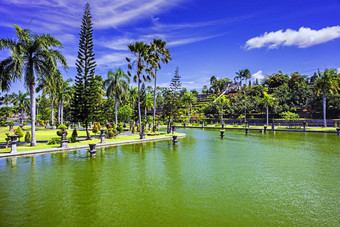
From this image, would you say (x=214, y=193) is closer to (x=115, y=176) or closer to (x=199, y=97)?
(x=115, y=176)

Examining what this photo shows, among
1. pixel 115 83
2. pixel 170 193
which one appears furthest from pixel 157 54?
pixel 170 193

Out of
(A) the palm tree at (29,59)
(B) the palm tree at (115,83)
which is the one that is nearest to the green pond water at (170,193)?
(A) the palm tree at (29,59)

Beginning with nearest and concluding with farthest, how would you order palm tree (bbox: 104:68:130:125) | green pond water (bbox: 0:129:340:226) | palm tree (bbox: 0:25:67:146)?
green pond water (bbox: 0:129:340:226)
palm tree (bbox: 0:25:67:146)
palm tree (bbox: 104:68:130:125)

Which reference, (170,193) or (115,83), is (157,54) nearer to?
(115,83)

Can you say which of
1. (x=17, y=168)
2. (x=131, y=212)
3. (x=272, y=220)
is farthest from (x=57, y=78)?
(x=272, y=220)

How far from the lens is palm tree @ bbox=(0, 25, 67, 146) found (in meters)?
19.0

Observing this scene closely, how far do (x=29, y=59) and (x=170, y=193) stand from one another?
802 inches

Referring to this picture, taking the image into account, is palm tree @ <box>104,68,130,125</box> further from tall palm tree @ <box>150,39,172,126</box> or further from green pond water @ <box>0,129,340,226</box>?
green pond water @ <box>0,129,340,226</box>

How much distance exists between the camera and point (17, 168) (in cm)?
1252

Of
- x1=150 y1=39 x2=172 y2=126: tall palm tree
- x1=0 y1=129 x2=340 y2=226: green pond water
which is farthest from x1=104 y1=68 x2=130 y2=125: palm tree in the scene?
x1=0 y1=129 x2=340 y2=226: green pond water

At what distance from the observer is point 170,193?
27.7ft

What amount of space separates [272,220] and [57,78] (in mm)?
23037

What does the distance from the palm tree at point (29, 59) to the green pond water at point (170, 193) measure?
32.3ft

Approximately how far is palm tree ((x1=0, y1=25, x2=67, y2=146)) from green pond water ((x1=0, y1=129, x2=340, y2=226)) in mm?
9846
